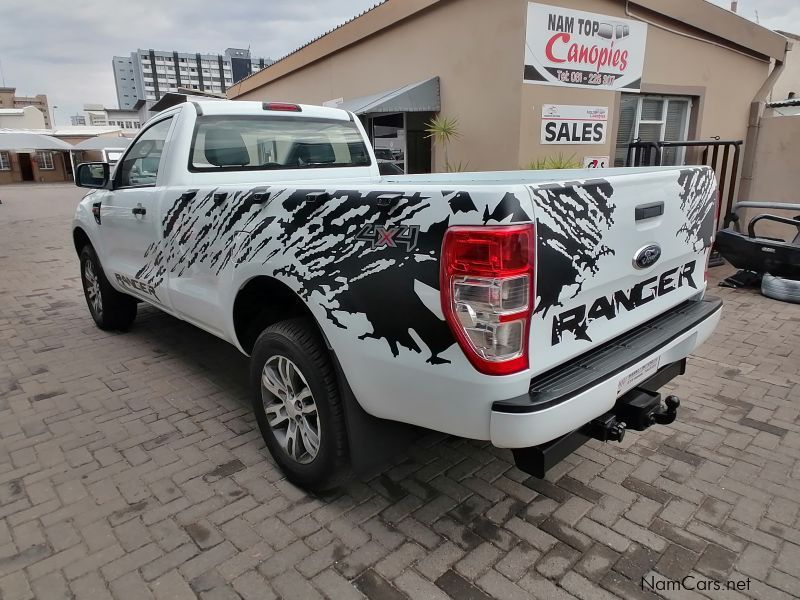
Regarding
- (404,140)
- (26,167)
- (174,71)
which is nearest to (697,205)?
(404,140)

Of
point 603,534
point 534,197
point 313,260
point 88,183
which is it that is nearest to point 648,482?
point 603,534

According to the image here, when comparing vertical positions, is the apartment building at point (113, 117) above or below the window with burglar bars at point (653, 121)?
above

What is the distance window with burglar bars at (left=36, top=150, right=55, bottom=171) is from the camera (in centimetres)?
4219

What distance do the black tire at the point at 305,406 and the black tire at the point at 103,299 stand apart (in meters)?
2.86

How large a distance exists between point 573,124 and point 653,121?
2028mm

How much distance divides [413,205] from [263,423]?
1.64m

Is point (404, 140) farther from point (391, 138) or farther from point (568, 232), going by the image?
point (568, 232)

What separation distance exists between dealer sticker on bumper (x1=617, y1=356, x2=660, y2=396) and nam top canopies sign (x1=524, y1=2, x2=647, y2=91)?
6000mm

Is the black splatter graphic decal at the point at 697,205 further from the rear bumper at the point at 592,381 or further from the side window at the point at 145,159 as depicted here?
the side window at the point at 145,159

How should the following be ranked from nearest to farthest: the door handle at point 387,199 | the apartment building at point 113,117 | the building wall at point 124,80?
the door handle at point 387,199 < the apartment building at point 113,117 < the building wall at point 124,80

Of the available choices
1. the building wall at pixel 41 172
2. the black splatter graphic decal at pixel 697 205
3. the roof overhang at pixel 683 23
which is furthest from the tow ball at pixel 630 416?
the building wall at pixel 41 172

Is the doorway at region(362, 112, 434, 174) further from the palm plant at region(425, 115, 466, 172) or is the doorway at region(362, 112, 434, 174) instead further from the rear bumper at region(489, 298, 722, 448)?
the rear bumper at region(489, 298, 722, 448)

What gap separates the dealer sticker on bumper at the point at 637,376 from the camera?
2.21 metres

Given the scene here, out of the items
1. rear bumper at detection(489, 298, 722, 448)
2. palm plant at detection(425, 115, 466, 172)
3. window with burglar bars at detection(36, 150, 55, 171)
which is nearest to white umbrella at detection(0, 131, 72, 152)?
window with burglar bars at detection(36, 150, 55, 171)
